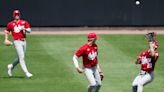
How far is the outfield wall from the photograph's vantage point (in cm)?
3222

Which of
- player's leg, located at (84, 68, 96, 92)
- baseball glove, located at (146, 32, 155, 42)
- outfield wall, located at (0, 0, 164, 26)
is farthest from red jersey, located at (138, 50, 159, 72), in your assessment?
outfield wall, located at (0, 0, 164, 26)

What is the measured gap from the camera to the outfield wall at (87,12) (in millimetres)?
32219

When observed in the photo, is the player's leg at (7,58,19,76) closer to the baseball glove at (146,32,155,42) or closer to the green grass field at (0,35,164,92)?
the green grass field at (0,35,164,92)

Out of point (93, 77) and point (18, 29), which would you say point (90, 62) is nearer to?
point (93, 77)

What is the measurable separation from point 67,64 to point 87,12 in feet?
37.9

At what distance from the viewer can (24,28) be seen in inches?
714

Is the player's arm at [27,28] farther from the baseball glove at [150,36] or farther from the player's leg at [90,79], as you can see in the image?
the baseball glove at [150,36]

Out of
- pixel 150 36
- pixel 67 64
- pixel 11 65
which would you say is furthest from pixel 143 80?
pixel 67 64

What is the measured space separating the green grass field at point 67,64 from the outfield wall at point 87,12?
2976 millimetres

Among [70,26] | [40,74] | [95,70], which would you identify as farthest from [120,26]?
[95,70]

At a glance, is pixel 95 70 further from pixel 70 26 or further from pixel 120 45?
pixel 70 26

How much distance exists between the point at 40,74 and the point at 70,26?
13447mm

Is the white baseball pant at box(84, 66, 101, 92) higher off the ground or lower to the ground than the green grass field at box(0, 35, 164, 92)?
higher

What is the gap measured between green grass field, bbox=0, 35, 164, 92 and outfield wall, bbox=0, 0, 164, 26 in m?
2.98
